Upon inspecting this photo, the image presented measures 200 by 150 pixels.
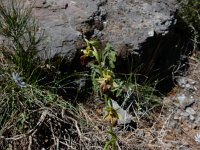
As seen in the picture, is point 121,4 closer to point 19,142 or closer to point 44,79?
point 44,79

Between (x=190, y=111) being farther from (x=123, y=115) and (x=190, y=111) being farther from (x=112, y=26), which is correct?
(x=112, y=26)

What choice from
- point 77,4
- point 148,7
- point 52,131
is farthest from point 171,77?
point 52,131

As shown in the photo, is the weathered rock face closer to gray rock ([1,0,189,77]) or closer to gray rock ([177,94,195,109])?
gray rock ([1,0,189,77])

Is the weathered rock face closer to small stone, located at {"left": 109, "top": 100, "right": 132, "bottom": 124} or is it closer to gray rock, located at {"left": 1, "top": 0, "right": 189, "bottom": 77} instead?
gray rock, located at {"left": 1, "top": 0, "right": 189, "bottom": 77}

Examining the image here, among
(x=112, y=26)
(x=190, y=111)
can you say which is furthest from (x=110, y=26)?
(x=190, y=111)

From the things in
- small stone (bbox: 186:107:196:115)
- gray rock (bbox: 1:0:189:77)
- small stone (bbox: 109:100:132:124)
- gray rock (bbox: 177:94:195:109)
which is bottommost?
small stone (bbox: 186:107:196:115)

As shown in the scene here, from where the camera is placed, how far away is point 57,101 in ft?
9.81

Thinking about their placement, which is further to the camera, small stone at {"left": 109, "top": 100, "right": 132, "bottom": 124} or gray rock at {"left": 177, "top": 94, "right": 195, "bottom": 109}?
gray rock at {"left": 177, "top": 94, "right": 195, "bottom": 109}

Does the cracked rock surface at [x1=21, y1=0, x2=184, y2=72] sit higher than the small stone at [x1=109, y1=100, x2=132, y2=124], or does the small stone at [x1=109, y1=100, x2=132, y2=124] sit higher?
the cracked rock surface at [x1=21, y1=0, x2=184, y2=72]

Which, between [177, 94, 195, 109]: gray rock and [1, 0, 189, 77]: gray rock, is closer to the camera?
[1, 0, 189, 77]: gray rock

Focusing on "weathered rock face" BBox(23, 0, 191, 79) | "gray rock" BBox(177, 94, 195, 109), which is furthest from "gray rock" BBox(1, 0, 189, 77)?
"gray rock" BBox(177, 94, 195, 109)

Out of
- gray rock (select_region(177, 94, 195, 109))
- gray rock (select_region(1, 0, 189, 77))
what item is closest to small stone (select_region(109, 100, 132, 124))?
gray rock (select_region(1, 0, 189, 77))

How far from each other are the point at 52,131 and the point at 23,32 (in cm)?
62

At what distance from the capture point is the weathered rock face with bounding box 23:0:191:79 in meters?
3.12
